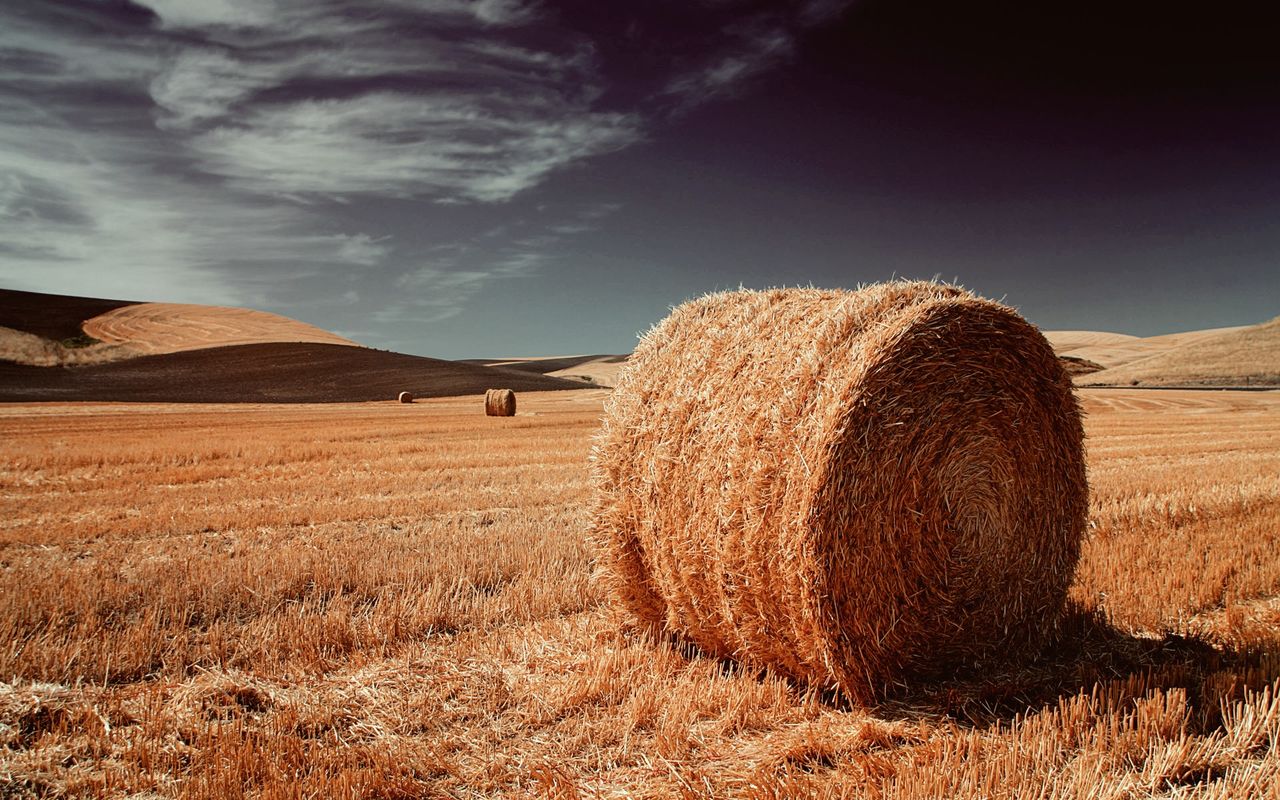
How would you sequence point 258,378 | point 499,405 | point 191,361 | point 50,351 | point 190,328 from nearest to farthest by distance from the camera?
1. point 499,405
2. point 258,378
3. point 191,361
4. point 50,351
5. point 190,328

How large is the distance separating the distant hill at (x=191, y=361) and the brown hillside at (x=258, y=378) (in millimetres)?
64

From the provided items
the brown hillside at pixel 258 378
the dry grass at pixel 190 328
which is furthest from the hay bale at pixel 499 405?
the dry grass at pixel 190 328

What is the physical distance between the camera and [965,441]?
4355 millimetres

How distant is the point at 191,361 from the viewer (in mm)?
52500

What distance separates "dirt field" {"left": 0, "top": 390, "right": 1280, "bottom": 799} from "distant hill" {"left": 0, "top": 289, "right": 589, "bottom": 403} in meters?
38.8

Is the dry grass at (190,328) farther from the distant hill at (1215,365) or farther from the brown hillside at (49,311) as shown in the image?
the distant hill at (1215,365)

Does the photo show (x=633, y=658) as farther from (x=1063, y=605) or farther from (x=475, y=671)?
(x=1063, y=605)

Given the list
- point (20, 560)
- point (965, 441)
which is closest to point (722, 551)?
point (965, 441)

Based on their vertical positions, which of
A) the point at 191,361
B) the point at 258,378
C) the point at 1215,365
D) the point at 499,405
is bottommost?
the point at 499,405

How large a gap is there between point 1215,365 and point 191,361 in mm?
67173

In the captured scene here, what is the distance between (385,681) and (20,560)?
472 cm

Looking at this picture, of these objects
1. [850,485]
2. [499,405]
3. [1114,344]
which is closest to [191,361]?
[499,405]

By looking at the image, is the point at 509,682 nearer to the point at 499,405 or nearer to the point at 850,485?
the point at 850,485

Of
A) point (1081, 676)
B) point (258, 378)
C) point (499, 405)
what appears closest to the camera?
point (1081, 676)
